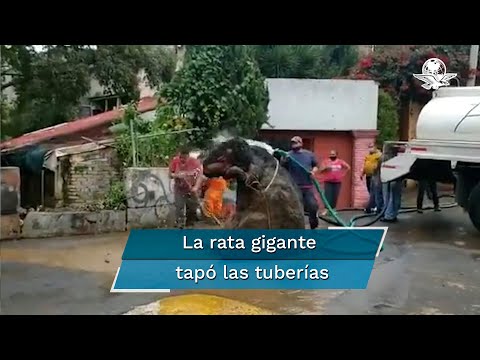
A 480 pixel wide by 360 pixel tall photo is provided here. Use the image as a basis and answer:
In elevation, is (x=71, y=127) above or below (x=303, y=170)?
above

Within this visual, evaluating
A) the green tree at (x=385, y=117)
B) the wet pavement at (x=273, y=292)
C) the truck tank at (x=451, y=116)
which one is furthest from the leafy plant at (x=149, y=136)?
the truck tank at (x=451, y=116)

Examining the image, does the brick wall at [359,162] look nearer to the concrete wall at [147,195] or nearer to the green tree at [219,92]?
the green tree at [219,92]

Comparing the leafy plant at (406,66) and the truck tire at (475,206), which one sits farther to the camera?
the truck tire at (475,206)

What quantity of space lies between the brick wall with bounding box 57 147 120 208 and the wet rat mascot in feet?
2.10

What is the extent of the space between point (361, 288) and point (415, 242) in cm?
48

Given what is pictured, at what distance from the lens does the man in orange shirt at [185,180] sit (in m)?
5.14

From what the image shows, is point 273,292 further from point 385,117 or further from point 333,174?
point 385,117

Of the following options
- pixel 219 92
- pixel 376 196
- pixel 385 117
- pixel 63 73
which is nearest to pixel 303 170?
pixel 376 196

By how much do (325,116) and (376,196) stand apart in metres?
0.63

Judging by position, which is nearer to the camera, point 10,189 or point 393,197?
point 10,189

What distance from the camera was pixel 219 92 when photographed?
16.9 feet

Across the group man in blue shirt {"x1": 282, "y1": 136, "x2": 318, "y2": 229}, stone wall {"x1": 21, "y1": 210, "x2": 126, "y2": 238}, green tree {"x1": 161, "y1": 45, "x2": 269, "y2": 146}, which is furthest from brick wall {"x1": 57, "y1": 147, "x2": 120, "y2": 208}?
man in blue shirt {"x1": 282, "y1": 136, "x2": 318, "y2": 229}

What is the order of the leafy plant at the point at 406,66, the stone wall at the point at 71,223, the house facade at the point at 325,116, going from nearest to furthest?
the leafy plant at the point at 406,66 → the house facade at the point at 325,116 → the stone wall at the point at 71,223

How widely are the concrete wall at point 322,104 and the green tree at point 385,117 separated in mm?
37
